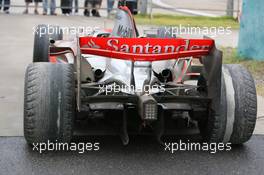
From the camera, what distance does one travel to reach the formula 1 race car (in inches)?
209

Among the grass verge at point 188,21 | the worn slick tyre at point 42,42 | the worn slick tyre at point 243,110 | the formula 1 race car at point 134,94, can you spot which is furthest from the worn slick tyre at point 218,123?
the grass verge at point 188,21

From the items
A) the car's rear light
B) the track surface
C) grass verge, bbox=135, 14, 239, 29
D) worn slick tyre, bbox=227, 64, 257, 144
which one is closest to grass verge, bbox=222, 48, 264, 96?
worn slick tyre, bbox=227, 64, 257, 144

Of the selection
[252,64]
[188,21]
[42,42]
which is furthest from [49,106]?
[188,21]

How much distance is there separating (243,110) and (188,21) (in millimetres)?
12596

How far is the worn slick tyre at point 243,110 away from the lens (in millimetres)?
5543

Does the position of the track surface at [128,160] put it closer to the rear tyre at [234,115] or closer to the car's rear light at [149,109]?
the rear tyre at [234,115]

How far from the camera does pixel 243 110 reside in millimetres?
5539

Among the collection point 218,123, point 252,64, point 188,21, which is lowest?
point 188,21

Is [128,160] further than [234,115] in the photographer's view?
No

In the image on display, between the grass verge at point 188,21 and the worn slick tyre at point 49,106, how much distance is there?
11.5 m

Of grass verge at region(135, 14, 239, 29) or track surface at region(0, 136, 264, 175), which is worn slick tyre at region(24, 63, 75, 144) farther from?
grass verge at region(135, 14, 239, 29)

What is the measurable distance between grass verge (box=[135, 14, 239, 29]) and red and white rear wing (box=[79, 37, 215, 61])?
11.2 m

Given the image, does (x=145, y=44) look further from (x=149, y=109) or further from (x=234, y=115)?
(x=234, y=115)

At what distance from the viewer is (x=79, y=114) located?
5.43 m
